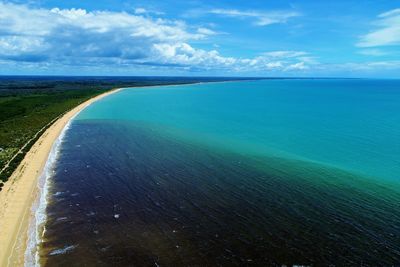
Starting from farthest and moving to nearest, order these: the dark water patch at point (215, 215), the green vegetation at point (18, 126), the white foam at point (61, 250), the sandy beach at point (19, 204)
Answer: the green vegetation at point (18, 126) → the sandy beach at point (19, 204) → the white foam at point (61, 250) → the dark water patch at point (215, 215)

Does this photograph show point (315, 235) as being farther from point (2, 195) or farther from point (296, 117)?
point (296, 117)

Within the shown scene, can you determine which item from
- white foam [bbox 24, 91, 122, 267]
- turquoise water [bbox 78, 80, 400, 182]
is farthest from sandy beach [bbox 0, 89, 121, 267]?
turquoise water [bbox 78, 80, 400, 182]

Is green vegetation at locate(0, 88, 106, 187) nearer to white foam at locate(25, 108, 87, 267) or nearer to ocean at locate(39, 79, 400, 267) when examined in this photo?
white foam at locate(25, 108, 87, 267)

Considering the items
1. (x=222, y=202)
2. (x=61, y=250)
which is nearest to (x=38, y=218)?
(x=61, y=250)

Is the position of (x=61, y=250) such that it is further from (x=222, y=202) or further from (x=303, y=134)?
(x=303, y=134)

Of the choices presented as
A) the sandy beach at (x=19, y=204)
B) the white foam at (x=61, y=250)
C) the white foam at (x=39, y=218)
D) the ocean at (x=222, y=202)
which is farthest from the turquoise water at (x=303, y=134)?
the white foam at (x=61, y=250)

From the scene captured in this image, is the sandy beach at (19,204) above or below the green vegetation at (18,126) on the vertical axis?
below

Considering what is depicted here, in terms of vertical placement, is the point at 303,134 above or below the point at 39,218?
above

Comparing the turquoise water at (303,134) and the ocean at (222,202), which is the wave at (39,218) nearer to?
the ocean at (222,202)
